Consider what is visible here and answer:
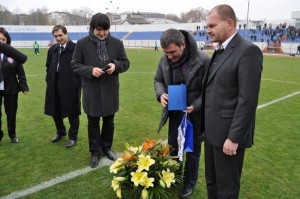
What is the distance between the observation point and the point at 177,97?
303 cm

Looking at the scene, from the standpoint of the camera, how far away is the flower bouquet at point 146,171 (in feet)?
10.0

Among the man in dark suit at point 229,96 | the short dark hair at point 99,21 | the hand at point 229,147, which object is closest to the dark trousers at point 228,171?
the man in dark suit at point 229,96

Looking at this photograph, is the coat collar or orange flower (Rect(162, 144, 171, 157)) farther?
orange flower (Rect(162, 144, 171, 157))

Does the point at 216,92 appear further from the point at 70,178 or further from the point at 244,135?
the point at 70,178

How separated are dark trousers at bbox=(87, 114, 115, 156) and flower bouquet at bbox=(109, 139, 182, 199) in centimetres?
101

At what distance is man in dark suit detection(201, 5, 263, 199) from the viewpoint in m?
2.22

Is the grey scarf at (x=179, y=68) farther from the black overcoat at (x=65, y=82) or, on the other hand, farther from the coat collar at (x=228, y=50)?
the black overcoat at (x=65, y=82)

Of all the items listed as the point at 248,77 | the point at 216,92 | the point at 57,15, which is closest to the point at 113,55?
the point at 216,92

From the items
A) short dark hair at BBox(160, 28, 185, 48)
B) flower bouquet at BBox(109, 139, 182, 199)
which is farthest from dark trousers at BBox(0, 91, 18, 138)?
short dark hair at BBox(160, 28, 185, 48)

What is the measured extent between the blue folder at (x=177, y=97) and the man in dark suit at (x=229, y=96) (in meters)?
0.37

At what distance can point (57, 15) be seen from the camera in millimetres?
90875

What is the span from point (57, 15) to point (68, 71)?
94.3m

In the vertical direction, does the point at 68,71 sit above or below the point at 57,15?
below

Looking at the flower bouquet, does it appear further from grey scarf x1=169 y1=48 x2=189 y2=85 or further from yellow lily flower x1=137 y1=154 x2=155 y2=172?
grey scarf x1=169 y1=48 x2=189 y2=85
